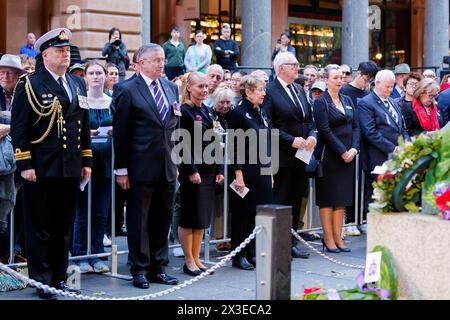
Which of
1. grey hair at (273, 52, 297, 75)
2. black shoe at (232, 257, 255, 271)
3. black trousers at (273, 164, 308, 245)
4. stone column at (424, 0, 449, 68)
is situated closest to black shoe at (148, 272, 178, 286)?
black shoe at (232, 257, 255, 271)

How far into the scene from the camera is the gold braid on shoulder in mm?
7781

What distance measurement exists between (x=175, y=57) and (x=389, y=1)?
65.0 ft

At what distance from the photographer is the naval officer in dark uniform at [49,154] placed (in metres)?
7.78

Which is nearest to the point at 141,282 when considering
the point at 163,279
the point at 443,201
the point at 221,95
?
the point at 163,279

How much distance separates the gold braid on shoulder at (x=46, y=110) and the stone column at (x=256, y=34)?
542 inches

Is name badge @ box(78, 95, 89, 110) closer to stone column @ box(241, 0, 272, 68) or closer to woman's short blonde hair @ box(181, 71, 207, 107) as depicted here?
woman's short blonde hair @ box(181, 71, 207, 107)

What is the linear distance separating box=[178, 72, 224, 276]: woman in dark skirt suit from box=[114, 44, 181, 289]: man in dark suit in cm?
46

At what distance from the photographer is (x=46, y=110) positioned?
7.84m

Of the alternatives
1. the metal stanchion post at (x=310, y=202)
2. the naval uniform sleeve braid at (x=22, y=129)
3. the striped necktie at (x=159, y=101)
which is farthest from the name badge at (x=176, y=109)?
the metal stanchion post at (x=310, y=202)

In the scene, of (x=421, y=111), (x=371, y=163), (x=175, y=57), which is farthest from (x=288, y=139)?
(x=175, y=57)

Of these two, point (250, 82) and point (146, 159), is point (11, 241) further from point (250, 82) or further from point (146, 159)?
point (250, 82)

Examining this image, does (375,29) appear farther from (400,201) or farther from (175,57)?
(400,201)

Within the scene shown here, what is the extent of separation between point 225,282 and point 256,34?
44.1ft

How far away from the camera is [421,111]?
41.7 ft
